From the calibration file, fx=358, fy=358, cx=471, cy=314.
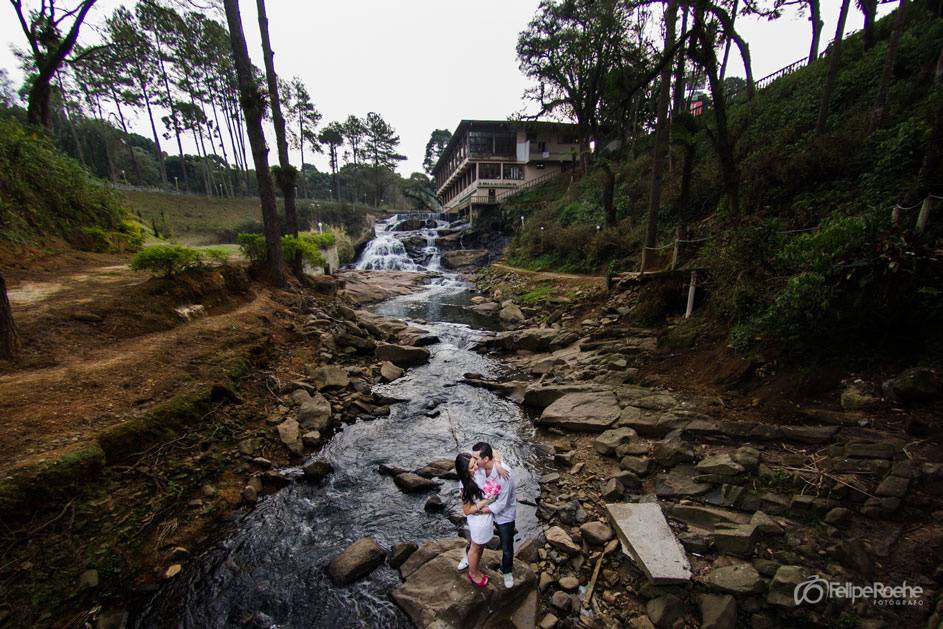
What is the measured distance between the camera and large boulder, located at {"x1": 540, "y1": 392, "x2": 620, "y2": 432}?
662 cm

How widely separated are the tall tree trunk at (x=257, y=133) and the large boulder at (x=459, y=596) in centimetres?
1054

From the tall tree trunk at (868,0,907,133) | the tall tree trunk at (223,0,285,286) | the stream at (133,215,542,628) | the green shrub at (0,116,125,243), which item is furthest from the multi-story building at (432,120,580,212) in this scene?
the stream at (133,215,542,628)

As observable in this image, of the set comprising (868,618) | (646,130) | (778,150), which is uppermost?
(646,130)

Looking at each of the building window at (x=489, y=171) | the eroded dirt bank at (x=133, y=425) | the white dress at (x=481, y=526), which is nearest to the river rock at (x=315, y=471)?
the eroded dirt bank at (x=133, y=425)

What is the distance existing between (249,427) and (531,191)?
35.2 meters

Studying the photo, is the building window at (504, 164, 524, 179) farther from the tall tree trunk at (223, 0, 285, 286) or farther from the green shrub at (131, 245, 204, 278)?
the green shrub at (131, 245, 204, 278)

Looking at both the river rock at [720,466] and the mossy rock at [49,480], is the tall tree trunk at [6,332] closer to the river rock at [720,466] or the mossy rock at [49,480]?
the mossy rock at [49,480]

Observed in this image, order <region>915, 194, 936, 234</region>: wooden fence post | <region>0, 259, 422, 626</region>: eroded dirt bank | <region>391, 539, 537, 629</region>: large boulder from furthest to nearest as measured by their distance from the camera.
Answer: <region>915, 194, 936, 234</region>: wooden fence post
<region>0, 259, 422, 626</region>: eroded dirt bank
<region>391, 539, 537, 629</region>: large boulder

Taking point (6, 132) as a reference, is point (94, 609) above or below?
below

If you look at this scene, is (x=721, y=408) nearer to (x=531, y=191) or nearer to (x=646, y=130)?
(x=531, y=191)

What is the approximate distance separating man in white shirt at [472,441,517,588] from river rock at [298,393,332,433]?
417cm

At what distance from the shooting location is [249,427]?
242 inches

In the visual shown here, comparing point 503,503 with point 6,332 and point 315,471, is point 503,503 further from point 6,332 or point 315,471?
point 6,332

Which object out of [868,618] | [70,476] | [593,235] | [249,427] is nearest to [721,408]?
[868,618]
